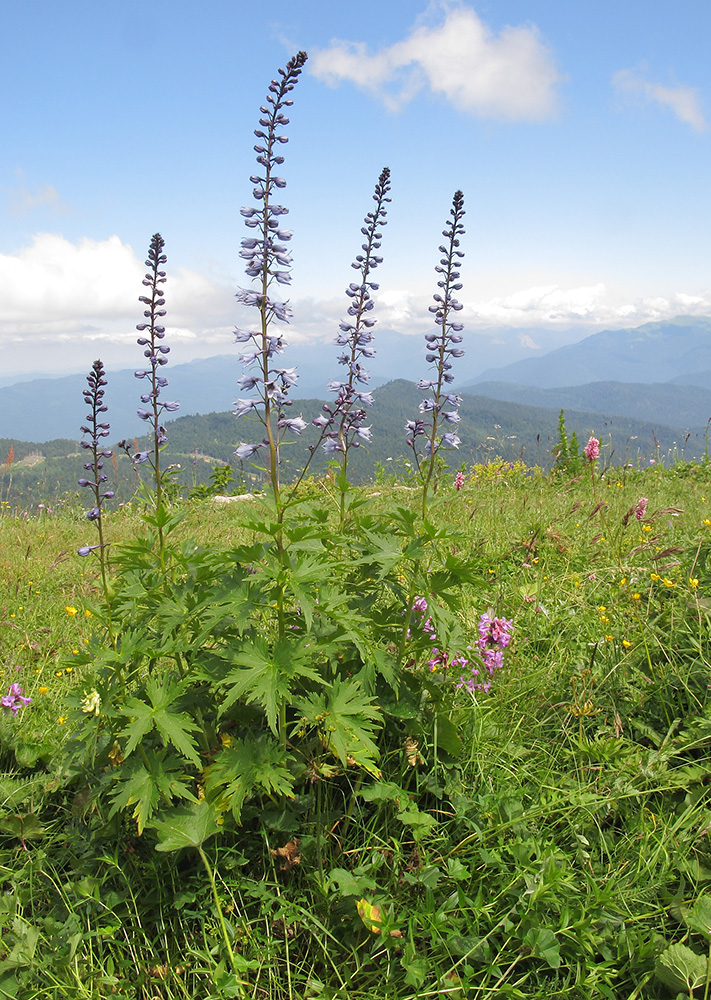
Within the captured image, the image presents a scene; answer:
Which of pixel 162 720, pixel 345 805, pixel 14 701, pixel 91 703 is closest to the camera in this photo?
pixel 162 720

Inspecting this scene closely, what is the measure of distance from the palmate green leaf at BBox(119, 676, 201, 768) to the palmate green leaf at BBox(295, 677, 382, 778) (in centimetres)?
46

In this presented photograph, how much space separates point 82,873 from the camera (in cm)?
252

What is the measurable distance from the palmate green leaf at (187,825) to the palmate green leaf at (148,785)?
0.08 meters

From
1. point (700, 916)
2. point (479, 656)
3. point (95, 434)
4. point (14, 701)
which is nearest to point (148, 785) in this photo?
point (14, 701)

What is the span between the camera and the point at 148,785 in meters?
2.22

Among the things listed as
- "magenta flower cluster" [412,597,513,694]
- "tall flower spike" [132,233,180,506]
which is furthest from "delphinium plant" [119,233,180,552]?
"magenta flower cluster" [412,597,513,694]

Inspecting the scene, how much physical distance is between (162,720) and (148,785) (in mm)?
294

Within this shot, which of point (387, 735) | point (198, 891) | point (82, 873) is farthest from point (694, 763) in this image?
point (82, 873)

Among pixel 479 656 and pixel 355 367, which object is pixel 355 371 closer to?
pixel 355 367

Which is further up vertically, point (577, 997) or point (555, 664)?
point (555, 664)

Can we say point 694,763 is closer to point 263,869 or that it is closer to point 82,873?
point 263,869

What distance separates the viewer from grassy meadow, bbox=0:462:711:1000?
84.0 inches

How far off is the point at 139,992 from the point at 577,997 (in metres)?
1.72

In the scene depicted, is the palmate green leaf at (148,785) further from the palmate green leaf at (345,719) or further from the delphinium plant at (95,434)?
the delphinium plant at (95,434)
